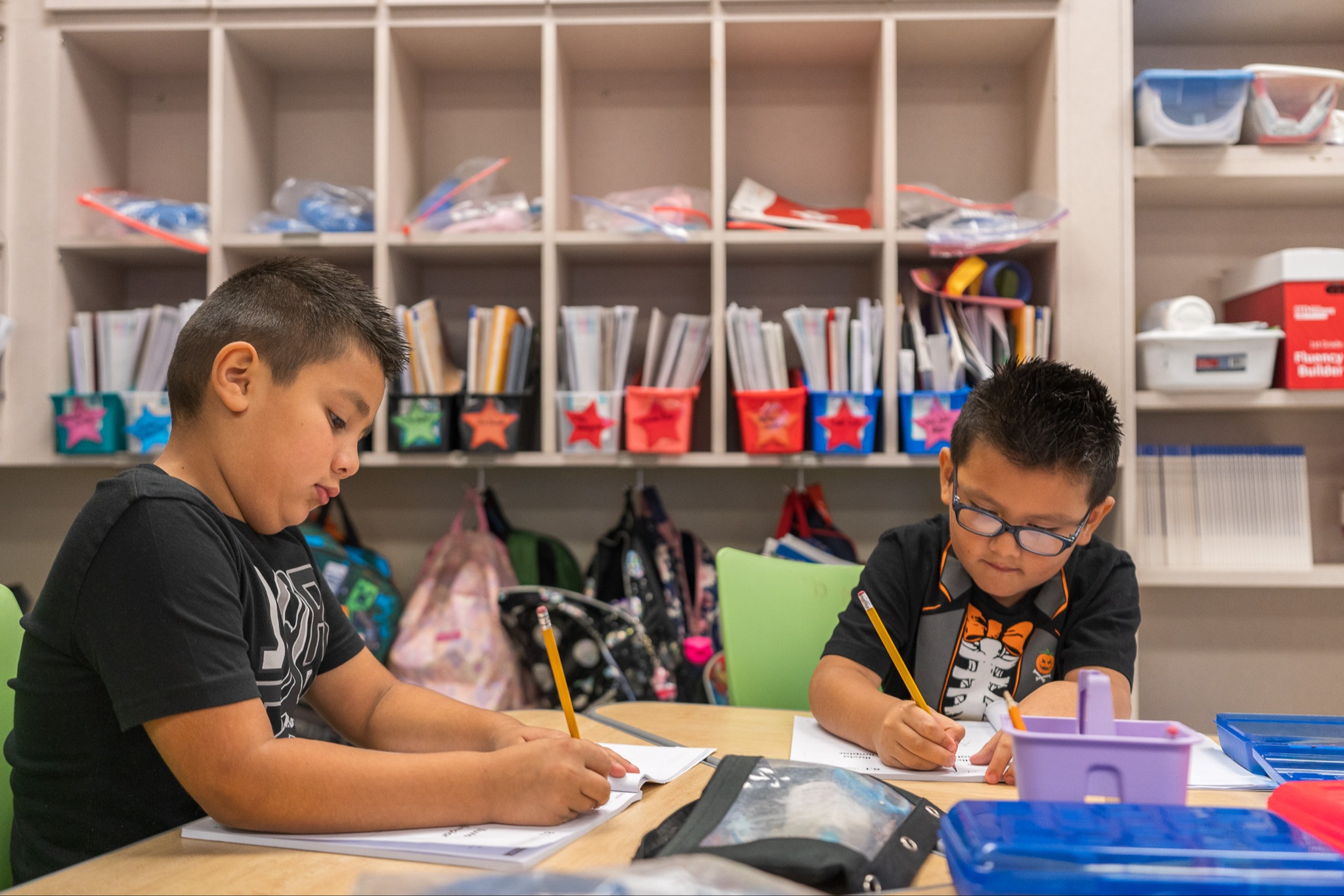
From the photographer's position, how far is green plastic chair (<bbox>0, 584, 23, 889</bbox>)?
36.2 inches

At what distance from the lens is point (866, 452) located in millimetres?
2039

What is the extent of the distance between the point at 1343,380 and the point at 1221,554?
0.44 meters

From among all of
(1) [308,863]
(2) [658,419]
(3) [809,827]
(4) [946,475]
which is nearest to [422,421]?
(2) [658,419]

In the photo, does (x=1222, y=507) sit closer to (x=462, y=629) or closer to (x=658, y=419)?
(x=658, y=419)

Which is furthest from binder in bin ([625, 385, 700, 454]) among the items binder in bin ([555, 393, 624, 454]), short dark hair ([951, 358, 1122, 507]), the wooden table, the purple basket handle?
the purple basket handle

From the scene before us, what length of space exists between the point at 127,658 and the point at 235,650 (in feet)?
0.26

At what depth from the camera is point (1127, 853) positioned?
0.53 m

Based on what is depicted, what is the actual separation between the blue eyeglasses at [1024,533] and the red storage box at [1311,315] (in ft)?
3.80

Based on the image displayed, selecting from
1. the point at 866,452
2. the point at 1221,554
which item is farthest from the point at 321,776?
the point at 1221,554

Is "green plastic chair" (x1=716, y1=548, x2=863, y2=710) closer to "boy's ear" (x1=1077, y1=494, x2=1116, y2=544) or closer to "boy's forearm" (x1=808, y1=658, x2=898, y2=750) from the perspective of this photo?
"boy's forearm" (x1=808, y1=658, x2=898, y2=750)

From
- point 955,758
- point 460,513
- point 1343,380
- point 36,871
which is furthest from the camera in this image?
point 460,513

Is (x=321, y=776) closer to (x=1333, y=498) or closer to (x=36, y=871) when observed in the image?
(x=36, y=871)

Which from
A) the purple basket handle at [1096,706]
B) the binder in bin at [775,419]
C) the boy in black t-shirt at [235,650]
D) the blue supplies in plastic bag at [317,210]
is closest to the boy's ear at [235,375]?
the boy in black t-shirt at [235,650]

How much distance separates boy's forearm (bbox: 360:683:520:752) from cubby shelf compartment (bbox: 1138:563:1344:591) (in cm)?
159
